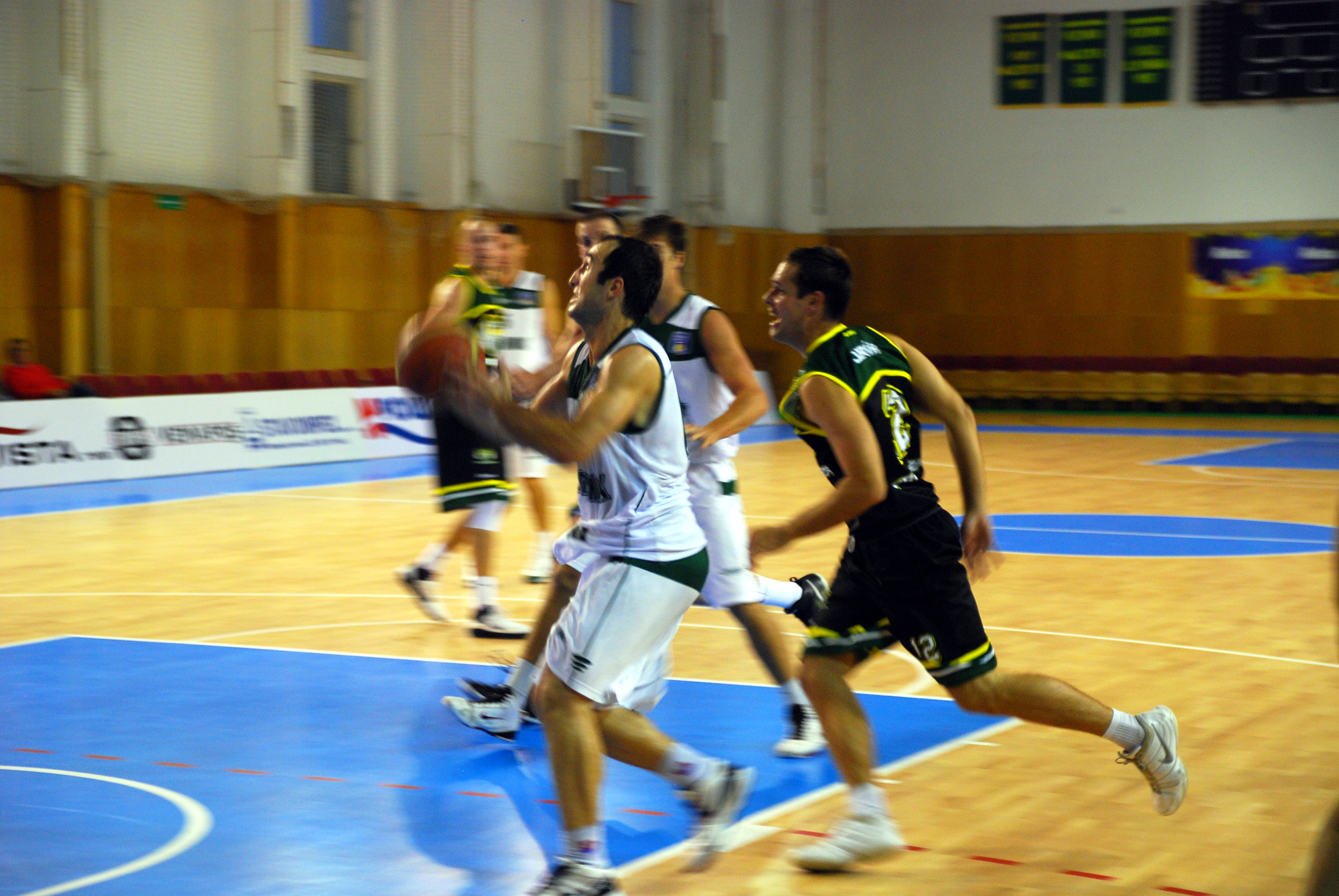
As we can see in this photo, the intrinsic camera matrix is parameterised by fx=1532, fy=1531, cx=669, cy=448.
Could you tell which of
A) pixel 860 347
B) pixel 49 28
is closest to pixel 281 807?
pixel 860 347

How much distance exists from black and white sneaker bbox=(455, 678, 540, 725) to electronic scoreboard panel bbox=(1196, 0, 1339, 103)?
63.8 feet

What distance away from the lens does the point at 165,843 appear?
4.04 metres

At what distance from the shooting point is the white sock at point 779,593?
564 centimetres

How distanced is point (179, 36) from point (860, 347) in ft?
48.2

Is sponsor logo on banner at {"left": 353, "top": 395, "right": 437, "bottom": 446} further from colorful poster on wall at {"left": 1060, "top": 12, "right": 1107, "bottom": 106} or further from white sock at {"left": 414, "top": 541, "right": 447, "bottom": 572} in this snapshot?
colorful poster on wall at {"left": 1060, "top": 12, "right": 1107, "bottom": 106}

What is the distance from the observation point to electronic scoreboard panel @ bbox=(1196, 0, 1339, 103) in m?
21.2

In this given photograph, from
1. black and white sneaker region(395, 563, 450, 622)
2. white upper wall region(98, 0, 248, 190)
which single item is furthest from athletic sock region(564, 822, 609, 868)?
white upper wall region(98, 0, 248, 190)

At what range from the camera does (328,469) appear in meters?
14.7

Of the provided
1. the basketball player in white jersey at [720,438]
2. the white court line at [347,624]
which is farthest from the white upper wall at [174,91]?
the basketball player in white jersey at [720,438]

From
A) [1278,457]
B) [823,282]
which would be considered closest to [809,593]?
[823,282]

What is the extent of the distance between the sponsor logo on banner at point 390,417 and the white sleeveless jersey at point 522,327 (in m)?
6.98

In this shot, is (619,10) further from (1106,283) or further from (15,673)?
(15,673)

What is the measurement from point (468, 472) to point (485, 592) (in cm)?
56

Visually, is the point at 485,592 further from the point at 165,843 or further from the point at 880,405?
the point at 880,405
